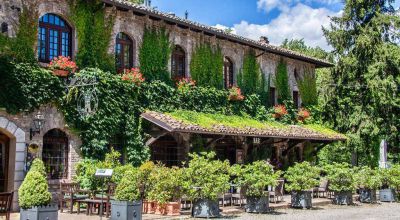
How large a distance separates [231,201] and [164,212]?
3.46m

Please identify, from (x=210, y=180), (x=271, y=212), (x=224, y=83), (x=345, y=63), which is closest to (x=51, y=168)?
(x=210, y=180)

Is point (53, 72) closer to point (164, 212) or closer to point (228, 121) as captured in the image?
point (164, 212)

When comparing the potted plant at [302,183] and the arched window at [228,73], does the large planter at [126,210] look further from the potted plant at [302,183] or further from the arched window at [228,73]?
the arched window at [228,73]

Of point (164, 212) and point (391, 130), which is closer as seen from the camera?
point (164, 212)

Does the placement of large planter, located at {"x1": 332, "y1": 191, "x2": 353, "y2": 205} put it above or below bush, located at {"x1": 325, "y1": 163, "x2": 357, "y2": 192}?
below

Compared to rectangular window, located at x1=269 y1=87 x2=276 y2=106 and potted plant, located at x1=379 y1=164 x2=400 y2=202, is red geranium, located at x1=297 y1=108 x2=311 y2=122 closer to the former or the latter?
rectangular window, located at x1=269 y1=87 x2=276 y2=106

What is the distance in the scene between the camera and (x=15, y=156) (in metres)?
15.8

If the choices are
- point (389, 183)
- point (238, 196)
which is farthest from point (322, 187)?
point (238, 196)

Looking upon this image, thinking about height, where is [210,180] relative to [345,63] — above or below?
below

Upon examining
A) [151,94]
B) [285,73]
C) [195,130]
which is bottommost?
[195,130]

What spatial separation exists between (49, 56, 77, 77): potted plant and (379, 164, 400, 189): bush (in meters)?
12.6

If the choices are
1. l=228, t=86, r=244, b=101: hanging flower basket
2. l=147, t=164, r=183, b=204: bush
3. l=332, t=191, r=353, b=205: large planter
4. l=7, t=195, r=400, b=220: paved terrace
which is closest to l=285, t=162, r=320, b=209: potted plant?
l=7, t=195, r=400, b=220: paved terrace

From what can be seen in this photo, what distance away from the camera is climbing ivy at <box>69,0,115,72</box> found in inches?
698

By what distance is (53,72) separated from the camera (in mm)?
16641
